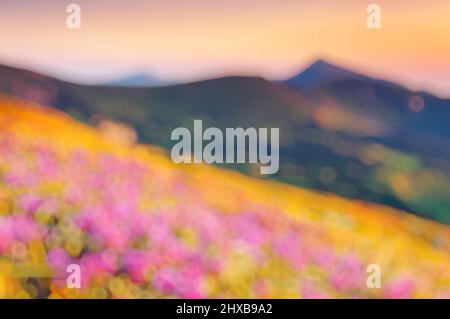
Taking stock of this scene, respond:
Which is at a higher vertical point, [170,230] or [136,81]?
[136,81]

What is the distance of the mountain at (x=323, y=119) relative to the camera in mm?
2404

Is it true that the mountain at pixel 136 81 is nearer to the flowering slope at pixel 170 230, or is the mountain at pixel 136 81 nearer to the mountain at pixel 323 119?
the mountain at pixel 323 119

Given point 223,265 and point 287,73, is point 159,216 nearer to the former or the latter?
point 223,265

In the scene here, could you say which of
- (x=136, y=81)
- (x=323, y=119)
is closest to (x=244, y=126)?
(x=323, y=119)

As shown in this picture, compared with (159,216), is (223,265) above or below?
below

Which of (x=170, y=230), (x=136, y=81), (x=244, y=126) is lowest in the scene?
(x=170, y=230)

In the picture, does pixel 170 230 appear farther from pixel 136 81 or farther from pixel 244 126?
pixel 136 81

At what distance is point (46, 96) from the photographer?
2.41m

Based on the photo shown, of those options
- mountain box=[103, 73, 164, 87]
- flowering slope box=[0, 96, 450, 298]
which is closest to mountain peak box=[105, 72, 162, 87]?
mountain box=[103, 73, 164, 87]

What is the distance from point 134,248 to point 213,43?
0.92m

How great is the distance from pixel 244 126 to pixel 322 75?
0.39 m

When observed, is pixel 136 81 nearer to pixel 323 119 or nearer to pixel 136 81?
pixel 136 81

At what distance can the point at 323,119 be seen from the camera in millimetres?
2422

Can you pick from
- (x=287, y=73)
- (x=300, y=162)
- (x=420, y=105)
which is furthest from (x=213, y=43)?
(x=420, y=105)
